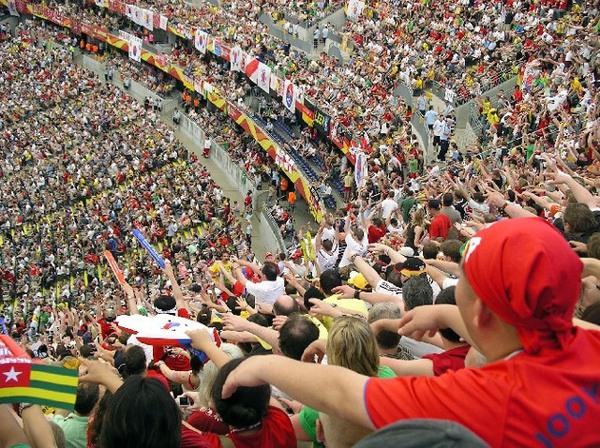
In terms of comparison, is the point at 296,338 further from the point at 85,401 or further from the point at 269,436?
the point at 85,401

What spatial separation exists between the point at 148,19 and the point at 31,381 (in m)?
41.6

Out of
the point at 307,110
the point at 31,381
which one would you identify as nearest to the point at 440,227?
the point at 31,381

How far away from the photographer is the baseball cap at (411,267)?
20.3ft

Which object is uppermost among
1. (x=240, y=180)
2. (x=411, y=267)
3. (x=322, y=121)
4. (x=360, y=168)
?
(x=411, y=267)

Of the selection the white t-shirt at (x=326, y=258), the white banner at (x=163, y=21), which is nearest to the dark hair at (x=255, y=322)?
the white t-shirt at (x=326, y=258)

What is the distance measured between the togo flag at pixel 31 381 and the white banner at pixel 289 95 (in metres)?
25.4

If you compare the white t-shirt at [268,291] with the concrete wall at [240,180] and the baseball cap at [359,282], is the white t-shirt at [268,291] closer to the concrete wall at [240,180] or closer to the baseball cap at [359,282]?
the baseball cap at [359,282]

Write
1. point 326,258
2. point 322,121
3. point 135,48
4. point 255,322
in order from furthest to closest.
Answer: point 135,48, point 322,121, point 326,258, point 255,322

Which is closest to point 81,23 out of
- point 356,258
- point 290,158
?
point 290,158

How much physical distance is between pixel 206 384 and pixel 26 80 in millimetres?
42035

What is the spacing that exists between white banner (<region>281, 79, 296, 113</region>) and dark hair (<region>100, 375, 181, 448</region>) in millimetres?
25958

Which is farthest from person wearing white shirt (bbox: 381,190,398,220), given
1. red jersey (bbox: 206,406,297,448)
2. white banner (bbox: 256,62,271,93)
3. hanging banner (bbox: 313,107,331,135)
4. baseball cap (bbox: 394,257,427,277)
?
white banner (bbox: 256,62,271,93)

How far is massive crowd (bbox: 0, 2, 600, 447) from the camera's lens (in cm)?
195

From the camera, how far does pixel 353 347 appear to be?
311 cm
